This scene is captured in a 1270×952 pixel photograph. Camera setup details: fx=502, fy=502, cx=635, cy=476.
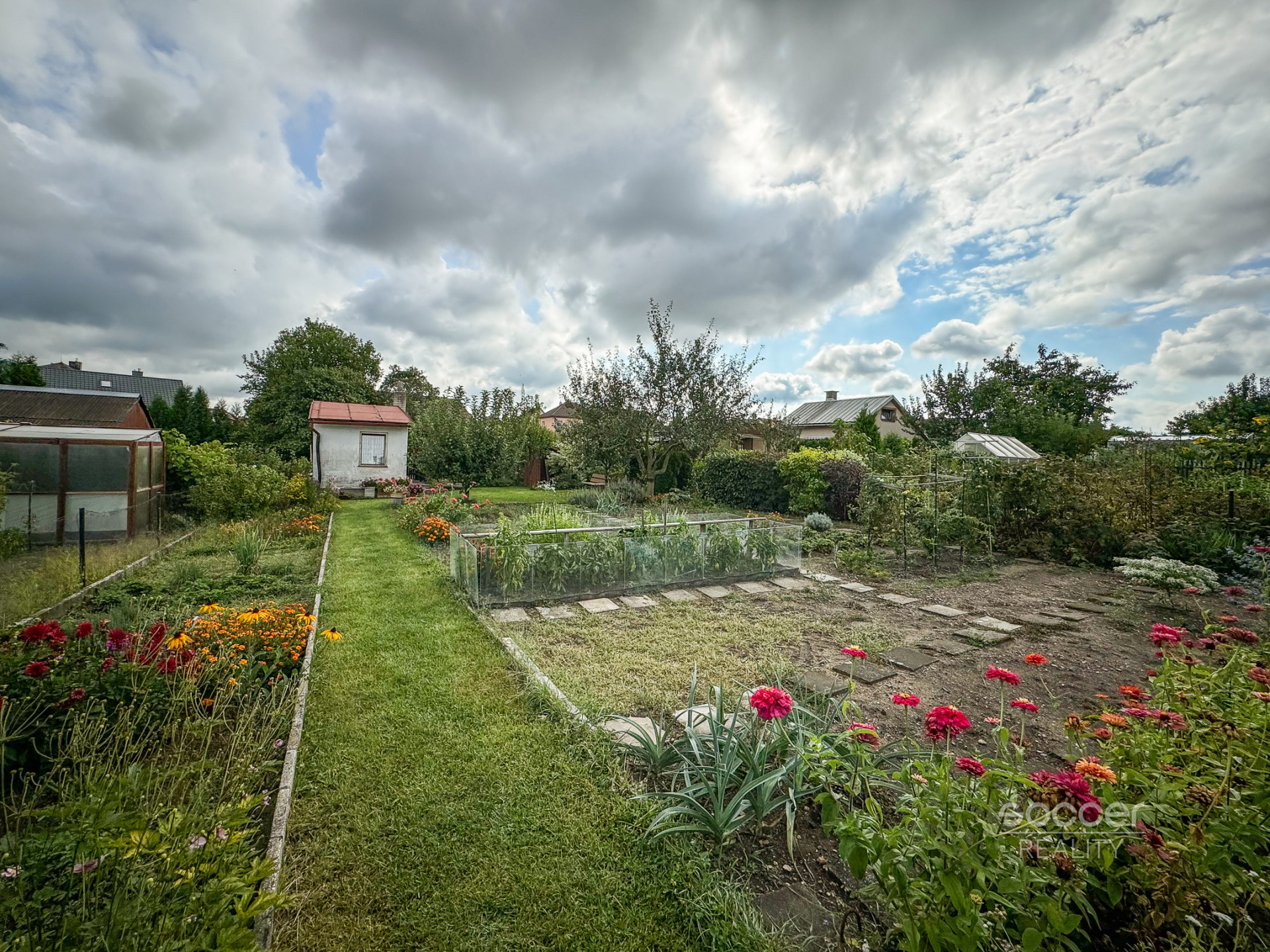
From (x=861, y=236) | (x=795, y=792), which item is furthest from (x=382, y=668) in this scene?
(x=861, y=236)

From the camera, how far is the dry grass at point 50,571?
4.80 m

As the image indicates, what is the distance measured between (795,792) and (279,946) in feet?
6.88

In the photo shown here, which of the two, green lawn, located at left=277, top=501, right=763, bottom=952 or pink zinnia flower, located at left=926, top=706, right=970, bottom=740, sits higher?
pink zinnia flower, located at left=926, top=706, right=970, bottom=740

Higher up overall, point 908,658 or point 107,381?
point 107,381

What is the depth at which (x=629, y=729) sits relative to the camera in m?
3.12

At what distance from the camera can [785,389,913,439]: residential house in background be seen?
32675 mm

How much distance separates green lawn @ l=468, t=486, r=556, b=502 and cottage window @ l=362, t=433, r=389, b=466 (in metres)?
3.14

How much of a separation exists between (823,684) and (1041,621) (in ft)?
11.3

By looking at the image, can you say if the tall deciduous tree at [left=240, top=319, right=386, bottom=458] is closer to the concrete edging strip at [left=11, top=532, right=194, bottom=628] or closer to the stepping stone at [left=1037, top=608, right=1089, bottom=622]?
the concrete edging strip at [left=11, top=532, right=194, bottom=628]

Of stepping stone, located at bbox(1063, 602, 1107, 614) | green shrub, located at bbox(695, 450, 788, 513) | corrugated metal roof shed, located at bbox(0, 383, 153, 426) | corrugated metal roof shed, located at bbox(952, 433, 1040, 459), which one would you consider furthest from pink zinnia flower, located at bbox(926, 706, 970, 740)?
corrugated metal roof shed, located at bbox(0, 383, 153, 426)

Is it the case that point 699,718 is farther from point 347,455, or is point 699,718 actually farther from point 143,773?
point 347,455

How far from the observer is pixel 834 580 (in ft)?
23.7

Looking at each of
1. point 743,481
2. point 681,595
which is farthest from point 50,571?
point 743,481

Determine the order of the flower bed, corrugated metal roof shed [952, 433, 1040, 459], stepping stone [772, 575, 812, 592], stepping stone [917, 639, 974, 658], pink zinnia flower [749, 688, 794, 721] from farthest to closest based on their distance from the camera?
corrugated metal roof shed [952, 433, 1040, 459] < stepping stone [772, 575, 812, 592] < stepping stone [917, 639, 974, 658] < pink zinnia flower [749, 688, 794, 721] < the flower bed
